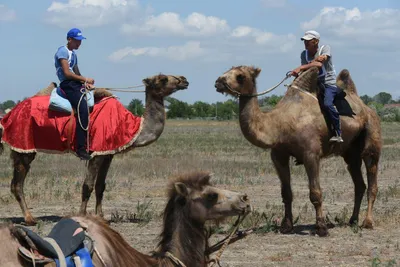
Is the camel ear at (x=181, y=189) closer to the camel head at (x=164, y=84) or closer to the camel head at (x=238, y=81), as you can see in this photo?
the camel head at (x=238, y=81)

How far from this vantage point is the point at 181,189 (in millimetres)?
6504

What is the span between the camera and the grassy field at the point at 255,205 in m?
10.1

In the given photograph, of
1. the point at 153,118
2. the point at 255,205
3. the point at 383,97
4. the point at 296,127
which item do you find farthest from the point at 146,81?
the point at 383,97

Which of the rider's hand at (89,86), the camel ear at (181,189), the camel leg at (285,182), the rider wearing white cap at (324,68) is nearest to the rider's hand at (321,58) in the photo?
the rider wearing white cap at (324,68)

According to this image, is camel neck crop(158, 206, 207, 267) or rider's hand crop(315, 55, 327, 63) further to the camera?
rider's hand crop(315, 55, 327, 63)

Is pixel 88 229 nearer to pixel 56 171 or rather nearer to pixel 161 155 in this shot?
pixel 56 171

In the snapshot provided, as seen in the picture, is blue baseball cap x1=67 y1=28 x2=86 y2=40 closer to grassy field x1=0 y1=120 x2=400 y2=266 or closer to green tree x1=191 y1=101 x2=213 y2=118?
grassy field x1=0 y1=120 x2=400 y2=266

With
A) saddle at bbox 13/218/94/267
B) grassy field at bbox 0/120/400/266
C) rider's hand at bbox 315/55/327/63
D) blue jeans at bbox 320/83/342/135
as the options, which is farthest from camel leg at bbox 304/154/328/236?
saddle at bbox 13/218/94/267

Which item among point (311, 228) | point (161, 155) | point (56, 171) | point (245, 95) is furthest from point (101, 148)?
point (161, 155)

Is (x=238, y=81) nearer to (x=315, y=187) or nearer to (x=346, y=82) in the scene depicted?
(x=315, y=187)

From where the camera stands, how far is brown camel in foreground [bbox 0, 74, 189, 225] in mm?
12539

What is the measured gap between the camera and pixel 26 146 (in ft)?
41.3

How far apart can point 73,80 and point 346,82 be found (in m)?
4.21

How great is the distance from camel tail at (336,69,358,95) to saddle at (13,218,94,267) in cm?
817
